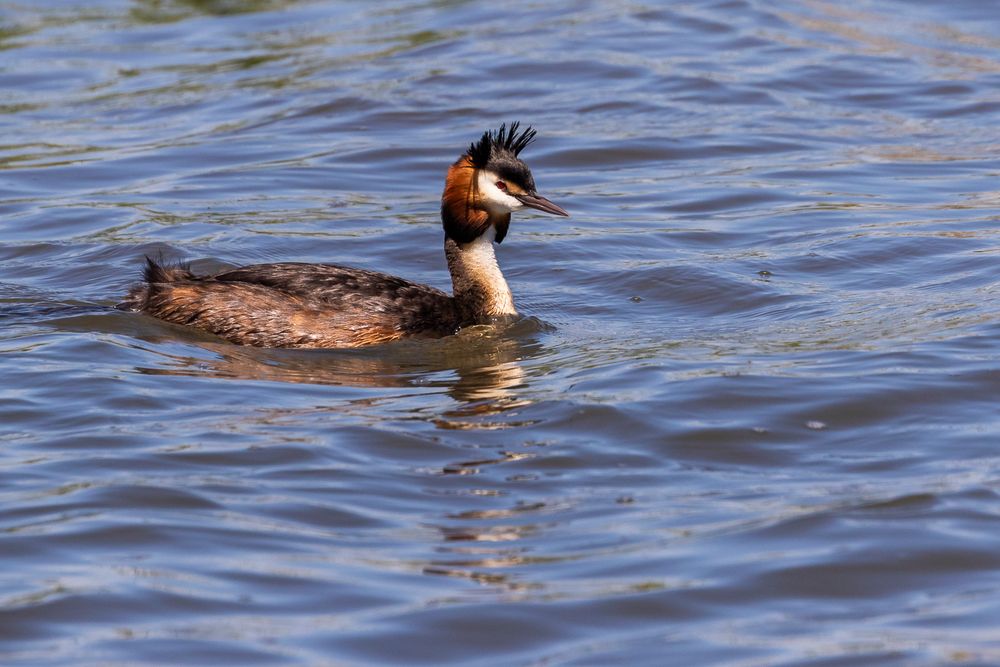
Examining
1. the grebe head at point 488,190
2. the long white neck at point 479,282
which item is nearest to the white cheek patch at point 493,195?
the grebe head at point 488,190

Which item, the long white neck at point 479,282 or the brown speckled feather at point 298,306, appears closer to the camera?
the brown speckled feather at point 298,306

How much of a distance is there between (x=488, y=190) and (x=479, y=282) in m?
0.60

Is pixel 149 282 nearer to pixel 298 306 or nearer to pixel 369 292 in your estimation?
pixel 298 306

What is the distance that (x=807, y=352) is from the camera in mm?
9398

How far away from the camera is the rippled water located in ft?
19.2

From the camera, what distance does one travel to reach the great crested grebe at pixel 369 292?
996 cm

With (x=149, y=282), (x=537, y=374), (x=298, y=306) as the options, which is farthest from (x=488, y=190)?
(x=149, y=282)

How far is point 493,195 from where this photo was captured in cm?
1040

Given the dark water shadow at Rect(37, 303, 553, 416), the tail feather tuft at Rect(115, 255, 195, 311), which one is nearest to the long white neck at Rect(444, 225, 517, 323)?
the dark water shadow at Rect(37, 303, 553, 416)

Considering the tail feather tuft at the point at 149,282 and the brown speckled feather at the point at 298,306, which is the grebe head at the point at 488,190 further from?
the tail feather tuft at the point at 149,282

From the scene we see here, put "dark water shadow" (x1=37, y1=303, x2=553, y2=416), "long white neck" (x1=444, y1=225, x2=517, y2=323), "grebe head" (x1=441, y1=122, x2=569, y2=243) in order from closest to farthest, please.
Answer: "dark water shadow" (x1=37, y1=303, x2=553, y2=416) < "grebe head" (x1=441, y1=122, x2=569, y2=243) < "long white neck" (x1=444, y1=225, x2=517, y2=323)

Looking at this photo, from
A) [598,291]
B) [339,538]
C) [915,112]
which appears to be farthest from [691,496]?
[915,112]

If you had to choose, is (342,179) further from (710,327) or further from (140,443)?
(140,443)

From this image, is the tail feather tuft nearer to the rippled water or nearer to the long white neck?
the rippled water
